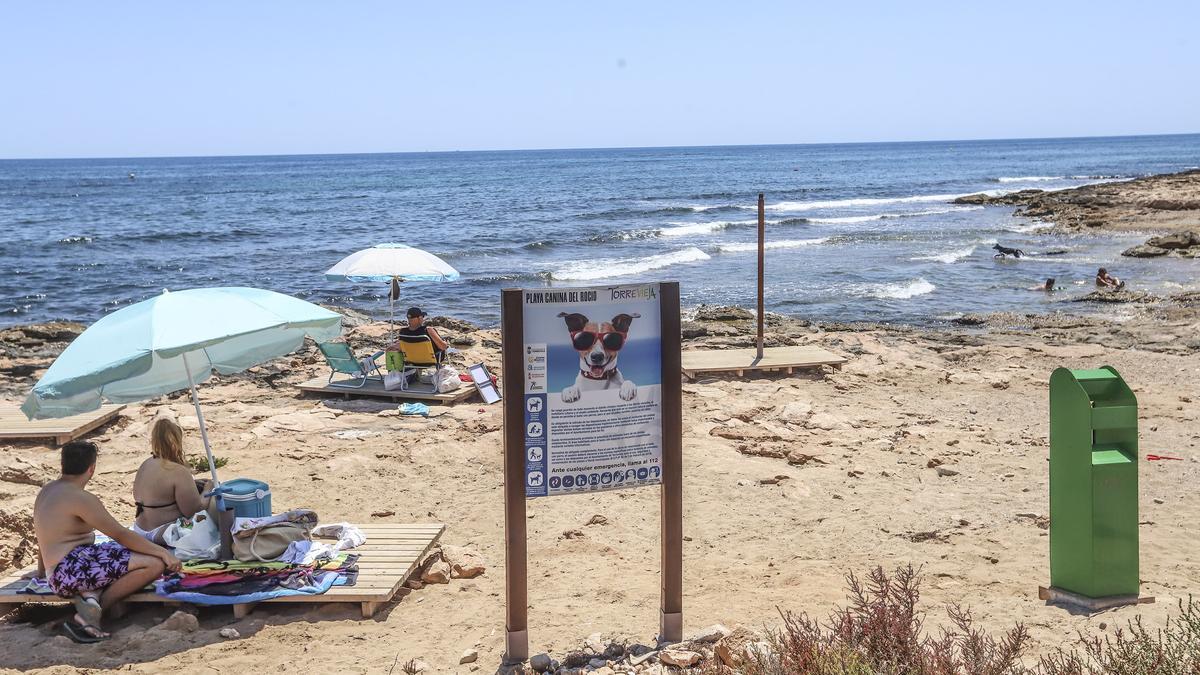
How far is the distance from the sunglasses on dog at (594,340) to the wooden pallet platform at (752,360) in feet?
22.9

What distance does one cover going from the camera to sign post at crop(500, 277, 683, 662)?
494 centimetres

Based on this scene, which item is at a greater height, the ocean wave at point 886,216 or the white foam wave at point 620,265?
the ocean wave at point 886,216

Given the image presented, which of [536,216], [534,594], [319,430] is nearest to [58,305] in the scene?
[319,430]

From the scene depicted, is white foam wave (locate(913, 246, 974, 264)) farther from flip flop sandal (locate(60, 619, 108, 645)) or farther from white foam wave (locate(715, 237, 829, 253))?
flip flop sandal (locate(60, 619, 108, 645))

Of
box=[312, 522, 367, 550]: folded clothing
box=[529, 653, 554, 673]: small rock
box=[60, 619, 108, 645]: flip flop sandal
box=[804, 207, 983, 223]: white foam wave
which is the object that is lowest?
box=[60, 619, 108, 645]: flip flop sandal

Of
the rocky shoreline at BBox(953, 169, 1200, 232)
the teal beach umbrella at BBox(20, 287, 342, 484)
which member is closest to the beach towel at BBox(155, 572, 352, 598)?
the teal beach umbrella at BBox(20, 287, 342, 484)

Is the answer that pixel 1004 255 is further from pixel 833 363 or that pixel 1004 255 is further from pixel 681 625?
pixel 681 625

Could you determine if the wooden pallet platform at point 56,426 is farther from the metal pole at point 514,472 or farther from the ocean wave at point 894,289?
the ocean wave at point 894,289

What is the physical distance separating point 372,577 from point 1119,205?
1488 inches

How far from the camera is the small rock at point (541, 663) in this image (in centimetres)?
500

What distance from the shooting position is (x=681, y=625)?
206 inches

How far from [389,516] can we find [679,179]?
7506 cm

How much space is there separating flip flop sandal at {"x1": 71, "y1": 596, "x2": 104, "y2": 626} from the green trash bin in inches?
203

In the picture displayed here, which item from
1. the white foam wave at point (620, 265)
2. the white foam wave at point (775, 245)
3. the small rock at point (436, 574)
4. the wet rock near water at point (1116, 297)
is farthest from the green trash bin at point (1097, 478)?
the white foam wave at point (775, 245)
